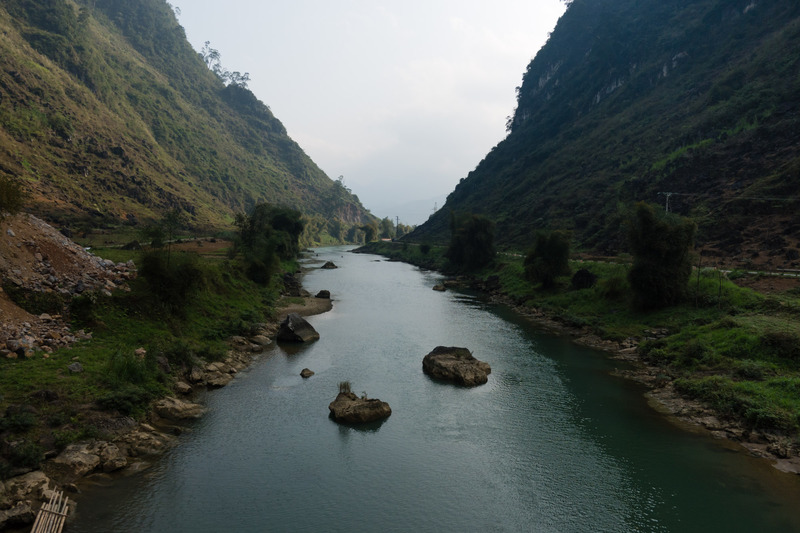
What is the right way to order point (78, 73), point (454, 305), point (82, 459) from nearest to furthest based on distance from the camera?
point (82, 459) < point (454, 305) < point (78, 73)

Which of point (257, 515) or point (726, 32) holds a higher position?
point (726, 32)

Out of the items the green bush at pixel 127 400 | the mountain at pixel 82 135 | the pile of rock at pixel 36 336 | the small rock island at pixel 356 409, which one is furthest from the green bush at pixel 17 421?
the mountain at pixel 82 135

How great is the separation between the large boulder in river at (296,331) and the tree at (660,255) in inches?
1407

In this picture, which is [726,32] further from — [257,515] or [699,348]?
[257,515]

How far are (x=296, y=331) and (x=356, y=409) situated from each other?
19.4 metres

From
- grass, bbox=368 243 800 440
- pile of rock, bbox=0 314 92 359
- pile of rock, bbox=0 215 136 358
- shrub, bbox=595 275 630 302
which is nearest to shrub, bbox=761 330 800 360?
grass, bbox=368 243 800 440

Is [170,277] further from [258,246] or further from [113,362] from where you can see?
[258,246]

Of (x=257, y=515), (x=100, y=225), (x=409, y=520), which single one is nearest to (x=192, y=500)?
(x=257, y=515)

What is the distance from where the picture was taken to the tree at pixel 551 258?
67312 mm

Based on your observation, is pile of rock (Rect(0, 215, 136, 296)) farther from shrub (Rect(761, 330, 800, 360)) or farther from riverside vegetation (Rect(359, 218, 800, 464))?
shrub (Rect(761, 330, 800, 360))

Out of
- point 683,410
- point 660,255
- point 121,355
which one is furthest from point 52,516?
point 660,255

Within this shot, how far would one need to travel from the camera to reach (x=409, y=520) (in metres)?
18.5

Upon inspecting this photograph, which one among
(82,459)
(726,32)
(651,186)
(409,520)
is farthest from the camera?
(726,32)

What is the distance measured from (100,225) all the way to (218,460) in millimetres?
94308
